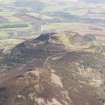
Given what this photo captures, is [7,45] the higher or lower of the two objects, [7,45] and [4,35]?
the higher

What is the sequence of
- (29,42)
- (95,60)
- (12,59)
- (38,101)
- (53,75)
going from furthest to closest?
1. (29,42)
2. (12,59)
3. (95,60)
4. (53,75)
5. (38,101)

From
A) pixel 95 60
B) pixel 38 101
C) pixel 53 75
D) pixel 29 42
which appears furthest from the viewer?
pixel 29 42

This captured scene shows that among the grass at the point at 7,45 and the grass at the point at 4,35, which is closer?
the grass at the point at 7,45

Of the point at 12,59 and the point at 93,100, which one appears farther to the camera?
Result: the point at 12,59

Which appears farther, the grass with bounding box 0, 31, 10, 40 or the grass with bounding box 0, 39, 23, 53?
the grass with bounding box 0, 31, 10, 40

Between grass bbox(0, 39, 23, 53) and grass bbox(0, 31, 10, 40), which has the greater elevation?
grass bbox(0, 39, 23, 53)

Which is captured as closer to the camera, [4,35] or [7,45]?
[7,45]

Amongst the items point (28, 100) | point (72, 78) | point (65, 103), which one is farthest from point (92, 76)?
point (28, 100)

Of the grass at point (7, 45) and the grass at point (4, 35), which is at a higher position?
the grass at point (7, 45)

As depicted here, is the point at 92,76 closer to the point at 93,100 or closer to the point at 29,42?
the point at 93,100

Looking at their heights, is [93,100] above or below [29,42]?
above
